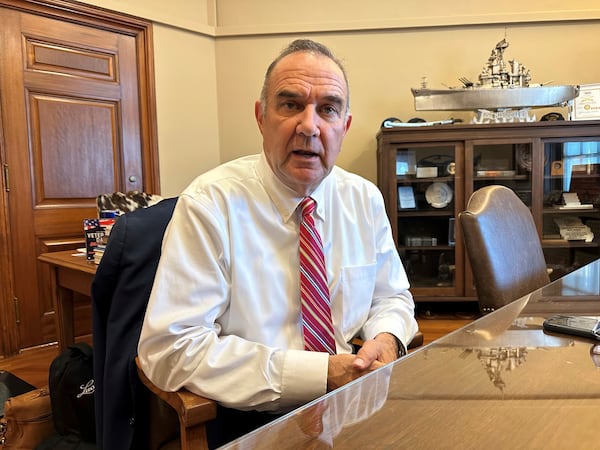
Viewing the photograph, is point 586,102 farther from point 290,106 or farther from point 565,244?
point 290,106

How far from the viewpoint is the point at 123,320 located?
1.14 meters

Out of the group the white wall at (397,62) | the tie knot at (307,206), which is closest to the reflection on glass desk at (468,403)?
the tie knot at (307,206)

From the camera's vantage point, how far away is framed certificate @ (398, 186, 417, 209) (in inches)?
133

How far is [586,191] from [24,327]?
3.80 meters

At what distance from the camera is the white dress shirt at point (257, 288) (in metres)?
0.96

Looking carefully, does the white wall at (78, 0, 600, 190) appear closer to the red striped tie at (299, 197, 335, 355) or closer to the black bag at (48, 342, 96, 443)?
the black bag at (48, 342, 96, 443)

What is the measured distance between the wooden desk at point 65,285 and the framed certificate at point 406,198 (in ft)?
6.79

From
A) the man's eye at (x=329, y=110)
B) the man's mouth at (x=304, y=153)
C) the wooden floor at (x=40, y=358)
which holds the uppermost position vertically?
the man's eye at (x=329, y=110)

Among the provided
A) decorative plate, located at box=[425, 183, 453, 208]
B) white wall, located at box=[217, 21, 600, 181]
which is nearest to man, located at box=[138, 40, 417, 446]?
decorative plate, located at box=[425, 183, 453, 208]

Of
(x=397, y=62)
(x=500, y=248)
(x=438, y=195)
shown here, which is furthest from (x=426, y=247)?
(x=500, y=248)

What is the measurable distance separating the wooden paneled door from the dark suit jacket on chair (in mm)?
2050

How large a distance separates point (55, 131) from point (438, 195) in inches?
100

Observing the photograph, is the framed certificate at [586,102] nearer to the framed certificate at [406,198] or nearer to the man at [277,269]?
the framed certificate at [406,198]

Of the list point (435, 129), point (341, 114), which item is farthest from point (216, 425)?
point (435, 129)
